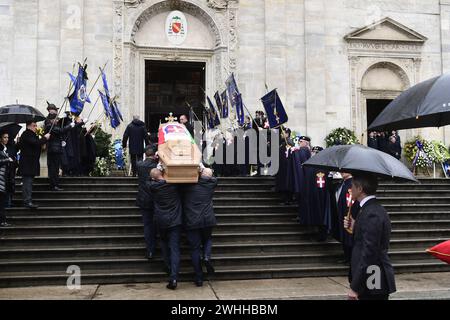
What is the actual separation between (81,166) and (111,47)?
6825 millimetres

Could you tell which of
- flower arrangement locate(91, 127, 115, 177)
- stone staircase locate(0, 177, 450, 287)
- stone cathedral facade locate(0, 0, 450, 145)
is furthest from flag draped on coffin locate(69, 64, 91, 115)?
stone cathedral facade locate(0, 0, 450, 145)

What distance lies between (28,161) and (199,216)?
4.92 metres

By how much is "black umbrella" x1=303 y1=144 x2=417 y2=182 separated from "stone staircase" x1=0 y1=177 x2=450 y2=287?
4.38m

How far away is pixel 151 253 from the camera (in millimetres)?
9969

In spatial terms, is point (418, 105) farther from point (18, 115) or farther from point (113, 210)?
point (18, 115)

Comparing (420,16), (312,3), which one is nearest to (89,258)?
(312,3)

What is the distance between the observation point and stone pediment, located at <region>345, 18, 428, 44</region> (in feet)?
72.9

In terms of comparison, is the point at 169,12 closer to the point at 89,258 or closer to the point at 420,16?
the point at 420,16

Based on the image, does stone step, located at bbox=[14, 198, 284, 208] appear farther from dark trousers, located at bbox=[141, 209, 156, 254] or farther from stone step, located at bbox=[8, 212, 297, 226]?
dark trousers, located at bbox=[141, 209, 156, 254]

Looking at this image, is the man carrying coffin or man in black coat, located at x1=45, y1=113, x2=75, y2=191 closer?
the man carrying coffin

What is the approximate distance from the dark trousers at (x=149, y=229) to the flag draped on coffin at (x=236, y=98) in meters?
6.26

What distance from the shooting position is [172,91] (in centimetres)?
2277

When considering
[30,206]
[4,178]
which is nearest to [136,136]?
[30,206]

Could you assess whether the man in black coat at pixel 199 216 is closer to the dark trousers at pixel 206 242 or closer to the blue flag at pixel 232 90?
the dark trousers at pixel 206 242
